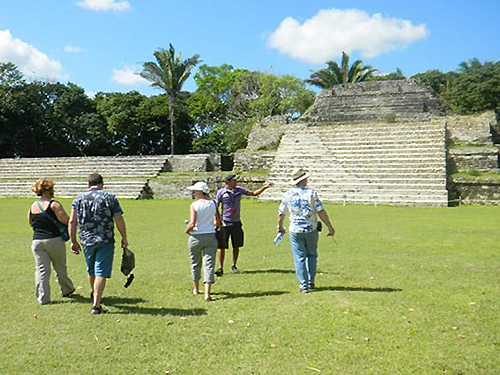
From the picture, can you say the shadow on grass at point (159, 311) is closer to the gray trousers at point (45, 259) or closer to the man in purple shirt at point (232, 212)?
the gray trousers at point (45, 259)

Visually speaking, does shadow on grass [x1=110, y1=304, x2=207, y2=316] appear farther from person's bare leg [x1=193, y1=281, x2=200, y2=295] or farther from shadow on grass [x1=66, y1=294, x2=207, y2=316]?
person's bare leg [x1=193, y1=281, x2=200, y2=295]

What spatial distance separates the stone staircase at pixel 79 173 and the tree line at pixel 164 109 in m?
9.60

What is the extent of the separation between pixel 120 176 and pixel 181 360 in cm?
2304

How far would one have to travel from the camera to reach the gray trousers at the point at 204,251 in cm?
554

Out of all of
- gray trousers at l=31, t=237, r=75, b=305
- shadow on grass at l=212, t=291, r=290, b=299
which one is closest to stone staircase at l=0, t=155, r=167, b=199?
gray trousers at l=31, t=237, r=75, b=305

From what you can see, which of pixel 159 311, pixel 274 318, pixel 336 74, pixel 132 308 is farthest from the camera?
pixel 336 74

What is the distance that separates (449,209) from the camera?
15.9 m

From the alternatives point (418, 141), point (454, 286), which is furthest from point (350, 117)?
point (454, 286)

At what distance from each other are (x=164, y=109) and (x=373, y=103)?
23.0m

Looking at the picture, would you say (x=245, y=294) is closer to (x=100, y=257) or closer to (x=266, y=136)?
(x=100, y=257)

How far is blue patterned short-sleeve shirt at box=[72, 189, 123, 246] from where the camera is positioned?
498cm

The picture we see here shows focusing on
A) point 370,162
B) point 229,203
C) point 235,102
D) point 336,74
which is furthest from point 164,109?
point 229,203

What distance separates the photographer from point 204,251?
222 inches

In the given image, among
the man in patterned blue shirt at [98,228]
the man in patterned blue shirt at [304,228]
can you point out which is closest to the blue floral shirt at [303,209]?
the man in patterned blue shirt at [304,228]
